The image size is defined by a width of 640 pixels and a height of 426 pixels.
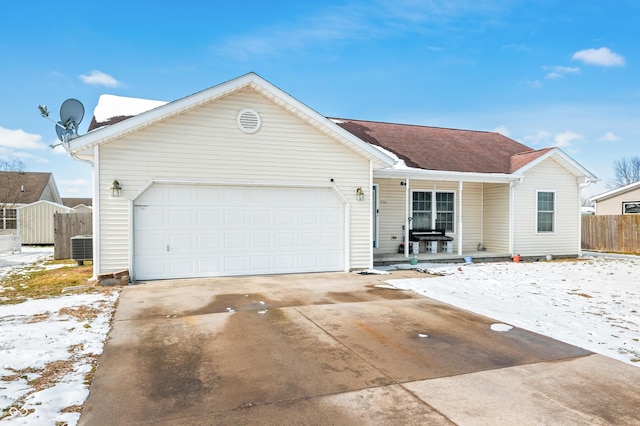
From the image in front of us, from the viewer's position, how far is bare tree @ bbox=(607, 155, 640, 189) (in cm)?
5109

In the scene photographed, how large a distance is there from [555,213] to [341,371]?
1399cm

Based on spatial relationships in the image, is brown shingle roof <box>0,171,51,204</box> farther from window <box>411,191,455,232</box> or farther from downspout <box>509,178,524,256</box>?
downspout <box>509,178,524,256</box>

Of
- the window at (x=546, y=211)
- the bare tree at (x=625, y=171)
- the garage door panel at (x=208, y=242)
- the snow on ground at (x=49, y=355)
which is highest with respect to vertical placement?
the bare tree at (x=625, y=171)

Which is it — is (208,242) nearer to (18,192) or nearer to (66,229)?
(66,229)

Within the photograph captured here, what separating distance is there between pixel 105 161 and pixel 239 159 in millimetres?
2970

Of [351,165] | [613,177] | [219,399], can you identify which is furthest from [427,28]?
[613,177]

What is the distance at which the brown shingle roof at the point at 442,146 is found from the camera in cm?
1412

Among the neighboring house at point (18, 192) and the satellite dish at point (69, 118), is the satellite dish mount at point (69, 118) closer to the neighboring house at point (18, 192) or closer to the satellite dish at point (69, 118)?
the satellite dish at point (69, 118)

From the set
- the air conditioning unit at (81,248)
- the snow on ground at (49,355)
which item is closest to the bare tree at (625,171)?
the air conditioning unit at (81,248)

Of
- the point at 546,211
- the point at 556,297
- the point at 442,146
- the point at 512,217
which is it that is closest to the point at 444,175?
the point at 442,146

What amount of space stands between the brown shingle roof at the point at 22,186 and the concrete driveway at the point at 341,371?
24.1 metres

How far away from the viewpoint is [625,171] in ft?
171

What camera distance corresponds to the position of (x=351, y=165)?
11000 mm

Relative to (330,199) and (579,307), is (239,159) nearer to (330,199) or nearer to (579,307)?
(330,199)
